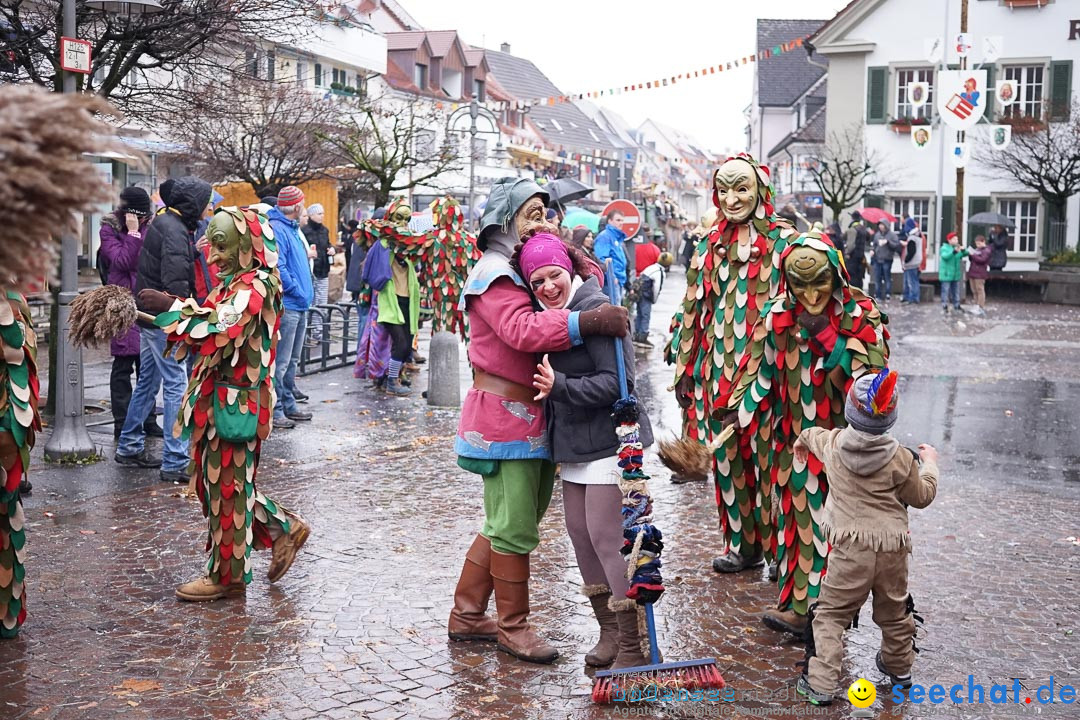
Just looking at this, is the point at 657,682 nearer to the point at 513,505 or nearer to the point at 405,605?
the point at 513,505

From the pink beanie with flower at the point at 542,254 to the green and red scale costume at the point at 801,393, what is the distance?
107cm

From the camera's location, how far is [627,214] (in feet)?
58.8

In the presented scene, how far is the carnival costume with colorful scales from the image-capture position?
5992 millimetres

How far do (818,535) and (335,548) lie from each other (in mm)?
2858

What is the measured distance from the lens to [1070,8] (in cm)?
3659

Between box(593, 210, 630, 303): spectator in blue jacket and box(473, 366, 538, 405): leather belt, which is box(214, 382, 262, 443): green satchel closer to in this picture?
box(473, 366, 538, 405): leather belt

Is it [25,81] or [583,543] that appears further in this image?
[25,81]

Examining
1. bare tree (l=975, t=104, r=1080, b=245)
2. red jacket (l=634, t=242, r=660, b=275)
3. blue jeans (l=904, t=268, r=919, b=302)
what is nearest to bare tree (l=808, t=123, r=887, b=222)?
bare tree (l=975, t=104, r=1080, b=245)

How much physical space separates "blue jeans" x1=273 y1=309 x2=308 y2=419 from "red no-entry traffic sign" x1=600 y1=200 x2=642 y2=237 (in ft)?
22.3

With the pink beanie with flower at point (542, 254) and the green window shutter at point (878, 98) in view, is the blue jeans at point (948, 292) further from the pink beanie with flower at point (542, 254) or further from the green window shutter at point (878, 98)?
the pink beanie with flower at point (542, 254)

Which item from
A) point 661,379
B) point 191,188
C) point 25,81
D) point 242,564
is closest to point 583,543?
point 242,564

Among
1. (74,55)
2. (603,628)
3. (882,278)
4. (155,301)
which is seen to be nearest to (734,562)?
A: (603,628)

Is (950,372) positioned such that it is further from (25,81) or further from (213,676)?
(213,676)

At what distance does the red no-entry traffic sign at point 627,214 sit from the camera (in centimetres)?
1753
